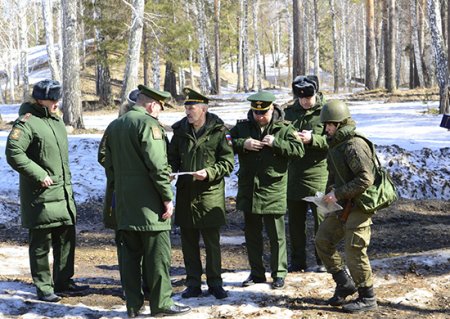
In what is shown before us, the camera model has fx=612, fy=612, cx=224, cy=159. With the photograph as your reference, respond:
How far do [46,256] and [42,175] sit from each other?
0.86 m

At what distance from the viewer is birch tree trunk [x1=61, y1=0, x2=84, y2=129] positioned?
16.8 meters

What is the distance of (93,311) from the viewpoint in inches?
221

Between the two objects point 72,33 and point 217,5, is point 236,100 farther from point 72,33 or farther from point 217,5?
point 72,33

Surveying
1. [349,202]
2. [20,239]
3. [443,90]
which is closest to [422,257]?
[349,202]

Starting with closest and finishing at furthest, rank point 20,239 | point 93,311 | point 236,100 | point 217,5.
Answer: point 93,311 → point 20,239 → point 236,100 → point 217,5

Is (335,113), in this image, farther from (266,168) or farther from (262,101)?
(266,168)

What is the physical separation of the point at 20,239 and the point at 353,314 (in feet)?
18.2

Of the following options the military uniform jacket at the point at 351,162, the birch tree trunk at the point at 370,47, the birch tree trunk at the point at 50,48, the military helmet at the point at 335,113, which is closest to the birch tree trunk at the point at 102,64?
the birch tree trunk at the point at 50,48

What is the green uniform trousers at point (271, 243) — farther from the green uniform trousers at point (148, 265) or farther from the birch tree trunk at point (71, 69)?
the birch tree trunk at point (71, 69)

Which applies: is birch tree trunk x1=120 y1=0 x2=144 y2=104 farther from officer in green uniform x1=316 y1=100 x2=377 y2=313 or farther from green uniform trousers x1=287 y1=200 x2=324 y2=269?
officer in green uniform x1=316 y1=100 x2=377 y2=313

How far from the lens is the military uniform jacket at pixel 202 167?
5812 mm

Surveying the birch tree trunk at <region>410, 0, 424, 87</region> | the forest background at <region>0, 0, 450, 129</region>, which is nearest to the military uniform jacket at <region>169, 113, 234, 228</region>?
the forest background at <region>0, 0, 450, 129</region>

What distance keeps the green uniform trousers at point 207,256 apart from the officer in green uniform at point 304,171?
109 cm

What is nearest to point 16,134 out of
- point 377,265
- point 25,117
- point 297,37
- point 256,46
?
point 25,117
